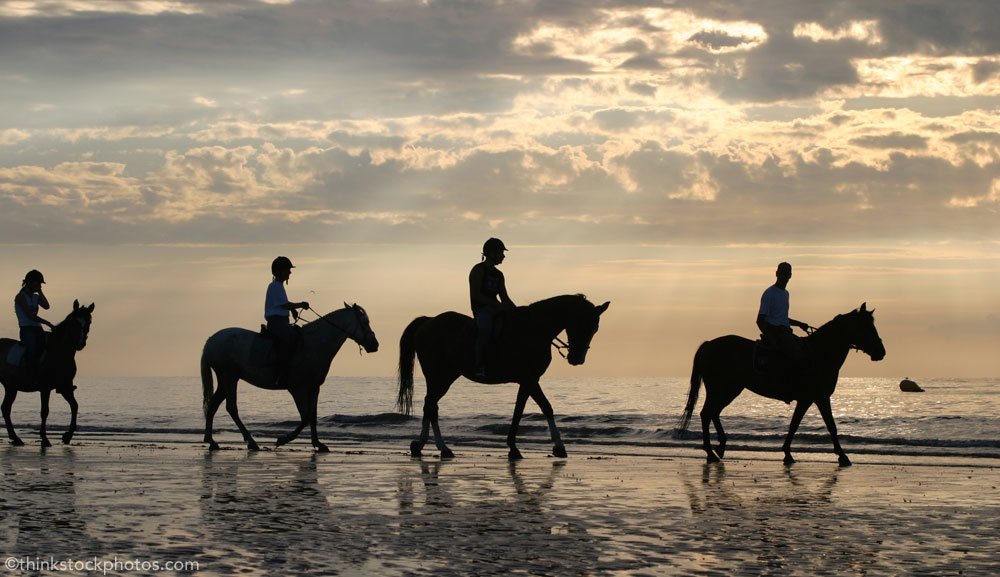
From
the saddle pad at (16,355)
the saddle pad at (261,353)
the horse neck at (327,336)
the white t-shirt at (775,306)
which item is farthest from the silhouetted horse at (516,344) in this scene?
the saddle pad at (16,355)

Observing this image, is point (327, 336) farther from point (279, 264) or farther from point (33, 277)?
point (33, 277)

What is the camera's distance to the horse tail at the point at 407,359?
1880cm

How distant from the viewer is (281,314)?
19453mm

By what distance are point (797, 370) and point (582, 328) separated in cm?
379

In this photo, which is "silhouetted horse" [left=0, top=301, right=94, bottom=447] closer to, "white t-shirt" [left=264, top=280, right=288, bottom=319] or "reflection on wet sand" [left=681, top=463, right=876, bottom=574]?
"white t-shirt" [left=264, top=280, right=288, bottom=319]

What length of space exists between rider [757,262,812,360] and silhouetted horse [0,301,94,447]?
11.2m

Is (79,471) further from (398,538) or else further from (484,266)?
(398,538)

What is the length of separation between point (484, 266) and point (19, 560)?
10.1 m

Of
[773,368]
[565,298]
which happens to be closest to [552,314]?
[565,298]

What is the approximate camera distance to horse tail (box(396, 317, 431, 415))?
61.7 ft

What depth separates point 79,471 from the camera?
15148 mm

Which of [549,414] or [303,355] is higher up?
[303,355]

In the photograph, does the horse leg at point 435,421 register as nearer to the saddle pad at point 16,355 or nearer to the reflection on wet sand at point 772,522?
the reflection on wet sand at point 772,522

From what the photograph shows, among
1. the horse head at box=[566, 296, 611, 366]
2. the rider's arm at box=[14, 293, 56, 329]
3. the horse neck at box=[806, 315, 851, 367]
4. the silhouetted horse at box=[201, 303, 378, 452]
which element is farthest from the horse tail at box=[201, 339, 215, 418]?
the horse neck at box=[806, 315, 851, 367]
